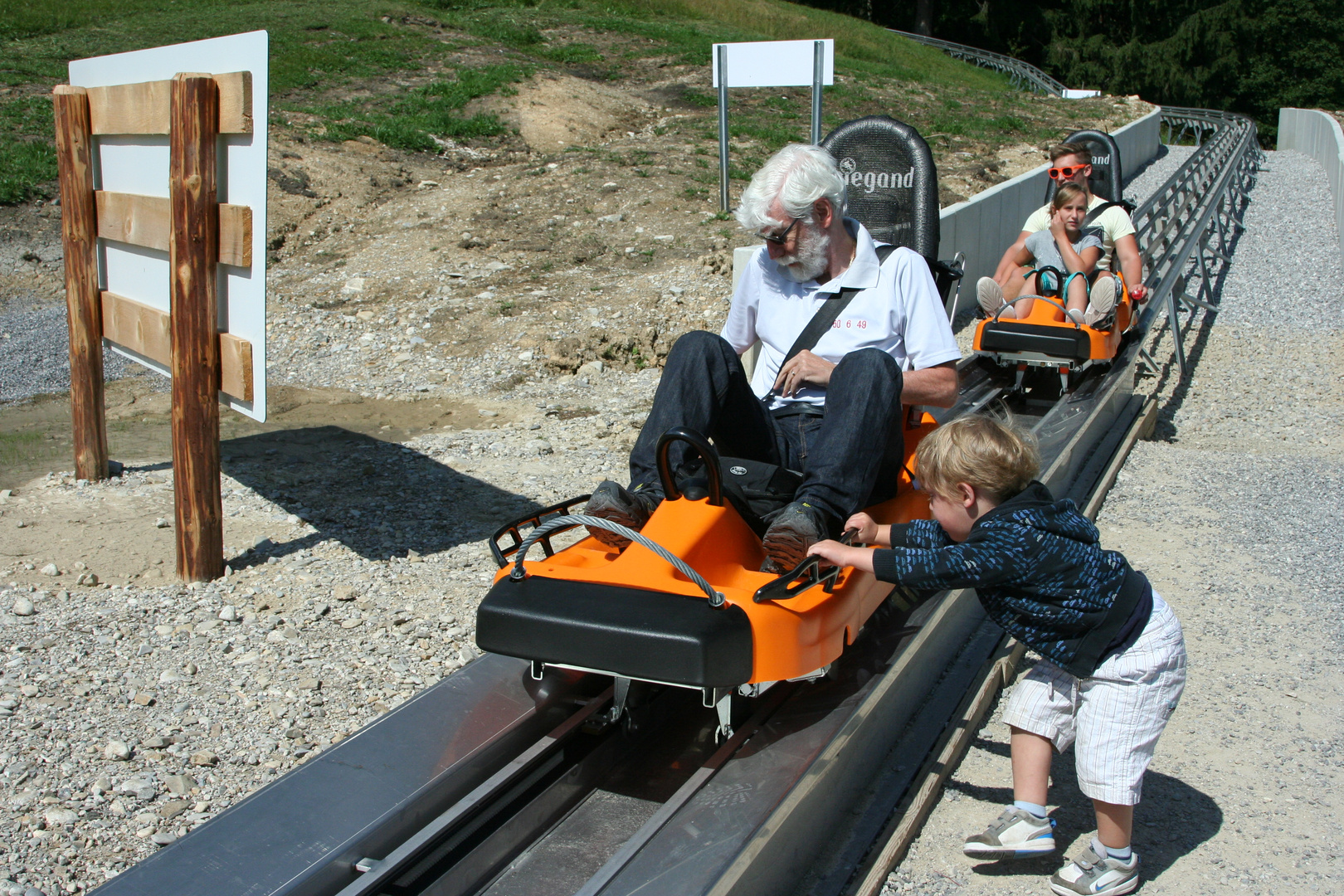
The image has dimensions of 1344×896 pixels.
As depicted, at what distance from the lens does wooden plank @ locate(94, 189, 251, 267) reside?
3678 millimetres

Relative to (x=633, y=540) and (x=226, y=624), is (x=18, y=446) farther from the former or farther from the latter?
(x=633, y=540)

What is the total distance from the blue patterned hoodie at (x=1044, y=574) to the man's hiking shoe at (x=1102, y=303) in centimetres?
369

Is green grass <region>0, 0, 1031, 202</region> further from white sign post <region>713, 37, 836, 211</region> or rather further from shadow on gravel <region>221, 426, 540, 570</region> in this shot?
shadow on gravel <region>221, 426, 540, 570</region>

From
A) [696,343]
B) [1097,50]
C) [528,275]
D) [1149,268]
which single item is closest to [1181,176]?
[1149,268]

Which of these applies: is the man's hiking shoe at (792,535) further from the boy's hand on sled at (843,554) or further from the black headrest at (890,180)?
the black headrest at (890,180)

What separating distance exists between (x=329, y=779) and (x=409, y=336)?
5.42 meters

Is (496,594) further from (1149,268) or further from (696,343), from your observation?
(1149,268)

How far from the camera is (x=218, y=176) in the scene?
12.4ft

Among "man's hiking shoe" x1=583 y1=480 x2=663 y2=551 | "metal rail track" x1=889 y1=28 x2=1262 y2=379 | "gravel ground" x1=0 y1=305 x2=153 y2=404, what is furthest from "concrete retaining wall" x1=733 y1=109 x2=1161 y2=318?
"man's hiking shoe" x1=583 y1=480 x2=663 y2=551

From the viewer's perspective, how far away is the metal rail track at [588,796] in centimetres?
217

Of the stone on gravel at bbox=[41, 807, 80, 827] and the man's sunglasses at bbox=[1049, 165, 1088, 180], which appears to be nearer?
the stone on gravel at bbox=[41, 807, 80, 827]

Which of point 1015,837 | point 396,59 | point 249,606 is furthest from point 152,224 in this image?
point 396,59

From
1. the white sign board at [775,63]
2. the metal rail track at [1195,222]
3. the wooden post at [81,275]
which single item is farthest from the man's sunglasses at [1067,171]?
the wooden post at [81,275]

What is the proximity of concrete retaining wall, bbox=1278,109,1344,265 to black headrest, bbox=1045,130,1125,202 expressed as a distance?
6.39 metres
